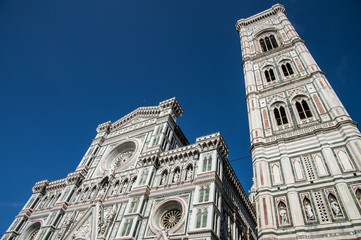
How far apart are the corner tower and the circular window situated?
5.41 m

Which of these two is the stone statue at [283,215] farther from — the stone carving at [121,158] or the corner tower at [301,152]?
the stone carving at [121,158]

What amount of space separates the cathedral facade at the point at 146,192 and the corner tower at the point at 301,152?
343 centimetres

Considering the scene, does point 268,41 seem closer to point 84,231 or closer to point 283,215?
point 283,215

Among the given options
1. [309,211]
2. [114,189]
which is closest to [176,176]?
[114,189]

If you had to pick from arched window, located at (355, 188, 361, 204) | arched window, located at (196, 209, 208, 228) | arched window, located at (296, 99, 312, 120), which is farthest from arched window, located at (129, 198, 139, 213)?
arched window, located at (296, 99, 312, 120)

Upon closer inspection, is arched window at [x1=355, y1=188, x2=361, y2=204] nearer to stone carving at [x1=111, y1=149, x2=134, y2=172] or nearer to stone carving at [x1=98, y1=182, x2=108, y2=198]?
stone carving at [x1=98, y1=182, x2=108, y2=198]

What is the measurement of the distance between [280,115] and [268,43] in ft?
48.0

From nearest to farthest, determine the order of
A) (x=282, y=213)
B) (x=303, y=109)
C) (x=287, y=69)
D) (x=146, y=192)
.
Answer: (x=282, y=213)
(x=303, y=109)
(x=146, y=192)
(x=287, y=69)

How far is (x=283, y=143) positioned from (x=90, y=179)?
20437 millimetres

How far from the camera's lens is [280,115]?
1956cm

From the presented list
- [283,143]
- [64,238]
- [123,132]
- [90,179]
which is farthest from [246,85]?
[64,238]

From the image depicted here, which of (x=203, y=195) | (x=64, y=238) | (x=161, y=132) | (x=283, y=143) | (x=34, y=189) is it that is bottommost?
(x=64, y=238)

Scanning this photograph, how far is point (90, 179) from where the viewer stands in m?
26.6

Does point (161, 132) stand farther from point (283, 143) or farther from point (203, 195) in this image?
point (283, 143)
